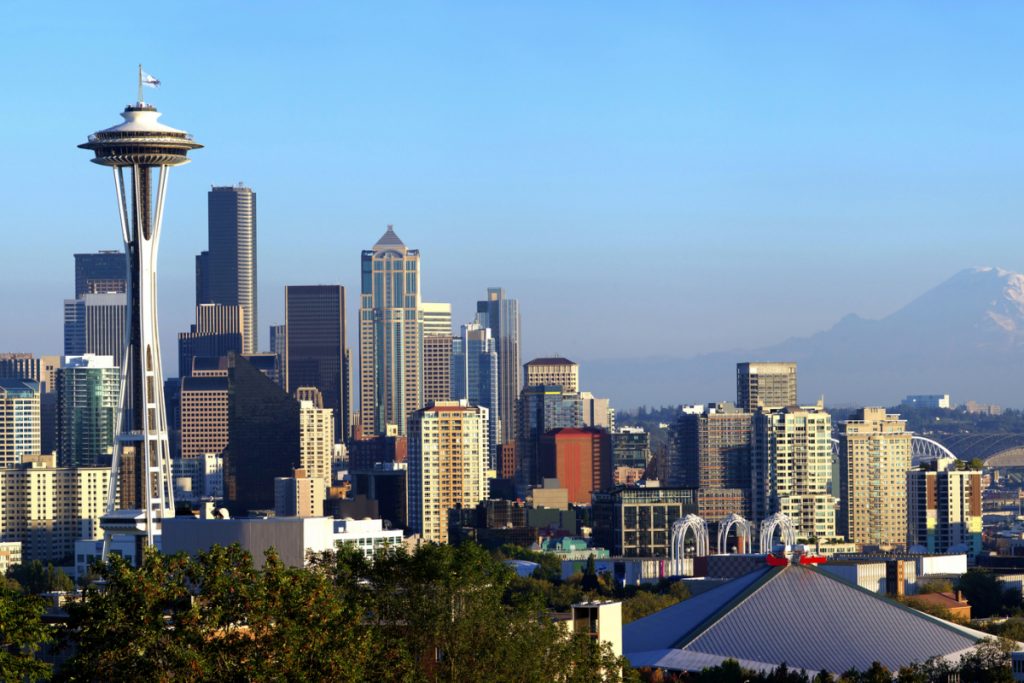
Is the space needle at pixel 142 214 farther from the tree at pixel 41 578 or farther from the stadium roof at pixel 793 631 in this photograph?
the stadium roof at pixel 793 631

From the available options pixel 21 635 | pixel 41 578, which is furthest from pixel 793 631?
pixel 41 578

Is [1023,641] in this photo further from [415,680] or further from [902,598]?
[415,680]

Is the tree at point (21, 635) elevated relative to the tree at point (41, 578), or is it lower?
elevated

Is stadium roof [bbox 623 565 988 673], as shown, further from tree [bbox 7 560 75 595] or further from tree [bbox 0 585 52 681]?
tree [bbox 7 560 75 595]

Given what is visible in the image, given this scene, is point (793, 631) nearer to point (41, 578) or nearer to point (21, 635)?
point (21, 635)

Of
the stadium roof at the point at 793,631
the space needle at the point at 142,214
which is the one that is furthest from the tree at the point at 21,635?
the space needle at the point at 142,214

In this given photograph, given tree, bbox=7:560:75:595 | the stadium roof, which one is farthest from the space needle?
the stadium roof
